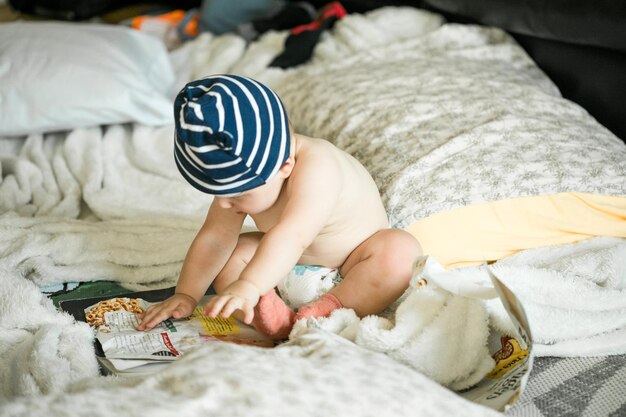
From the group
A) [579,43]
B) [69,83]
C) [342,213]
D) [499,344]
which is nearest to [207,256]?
[342,213]

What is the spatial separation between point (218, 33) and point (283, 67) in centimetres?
58

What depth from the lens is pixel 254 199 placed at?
39.9 inches

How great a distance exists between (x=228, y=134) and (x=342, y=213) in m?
0.27

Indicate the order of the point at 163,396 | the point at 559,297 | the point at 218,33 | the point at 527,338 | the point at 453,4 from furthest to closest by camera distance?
the point at 218,33
the point at 453,4
the point at 559,297
the point at 527,338
the point at 163,396

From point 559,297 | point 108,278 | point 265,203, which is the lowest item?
point 108,278

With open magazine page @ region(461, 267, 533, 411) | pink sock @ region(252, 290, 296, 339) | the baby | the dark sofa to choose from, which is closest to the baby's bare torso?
the baby

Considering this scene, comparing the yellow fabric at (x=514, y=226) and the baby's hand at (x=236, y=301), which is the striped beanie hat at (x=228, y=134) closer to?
the baby's hand at (x=236, y=301)

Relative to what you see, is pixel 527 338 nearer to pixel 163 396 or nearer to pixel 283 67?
pixel 163 396

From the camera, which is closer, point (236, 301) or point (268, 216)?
point (236, 301)

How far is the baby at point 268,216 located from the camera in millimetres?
887

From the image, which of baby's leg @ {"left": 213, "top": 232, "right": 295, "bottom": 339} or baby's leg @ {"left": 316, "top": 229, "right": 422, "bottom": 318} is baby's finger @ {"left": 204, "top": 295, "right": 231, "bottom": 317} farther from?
baby's leg @ {"left": 316, "top": 229, "right": 422, "bottom": 318}

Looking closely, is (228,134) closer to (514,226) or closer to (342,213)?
(342,213)

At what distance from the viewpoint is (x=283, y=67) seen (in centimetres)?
200

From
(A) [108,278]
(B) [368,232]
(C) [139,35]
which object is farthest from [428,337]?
(C) [139,35]
